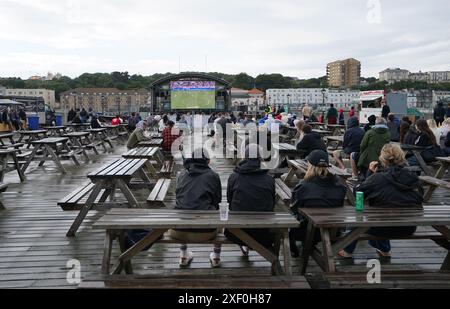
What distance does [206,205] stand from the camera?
3789 millimetres

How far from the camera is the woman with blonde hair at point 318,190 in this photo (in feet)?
12.7

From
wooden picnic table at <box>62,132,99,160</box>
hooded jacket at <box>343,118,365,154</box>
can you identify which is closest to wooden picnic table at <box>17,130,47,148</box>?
wooden picnic table at <box>62,132,99,160</box>

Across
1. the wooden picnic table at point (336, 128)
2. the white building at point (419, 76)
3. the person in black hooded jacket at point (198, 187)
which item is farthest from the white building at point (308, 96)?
the person in black hooded jacket at point (198, 187)

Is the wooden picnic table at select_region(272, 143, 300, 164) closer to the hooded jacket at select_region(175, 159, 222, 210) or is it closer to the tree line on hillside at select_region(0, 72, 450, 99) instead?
the hooded jacket at select_region(175, 159, 222, 210)

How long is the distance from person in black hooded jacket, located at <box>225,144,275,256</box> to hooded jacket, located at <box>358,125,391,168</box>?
3455 mm

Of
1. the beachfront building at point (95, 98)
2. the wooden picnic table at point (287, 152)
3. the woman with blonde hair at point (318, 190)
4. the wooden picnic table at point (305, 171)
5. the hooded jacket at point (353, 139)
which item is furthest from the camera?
the beachfront building at point (95, 98)

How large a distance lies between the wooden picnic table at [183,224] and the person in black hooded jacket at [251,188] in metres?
0.14

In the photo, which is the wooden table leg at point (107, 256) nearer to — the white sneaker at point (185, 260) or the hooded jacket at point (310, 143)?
the white sneaker at point (185, 260)

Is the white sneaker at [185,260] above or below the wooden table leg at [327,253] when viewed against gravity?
below

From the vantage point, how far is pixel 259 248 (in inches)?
136

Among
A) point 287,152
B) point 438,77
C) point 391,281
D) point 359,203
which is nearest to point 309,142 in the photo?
point 287,152

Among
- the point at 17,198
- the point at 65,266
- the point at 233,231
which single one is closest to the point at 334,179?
the point at 233,231
